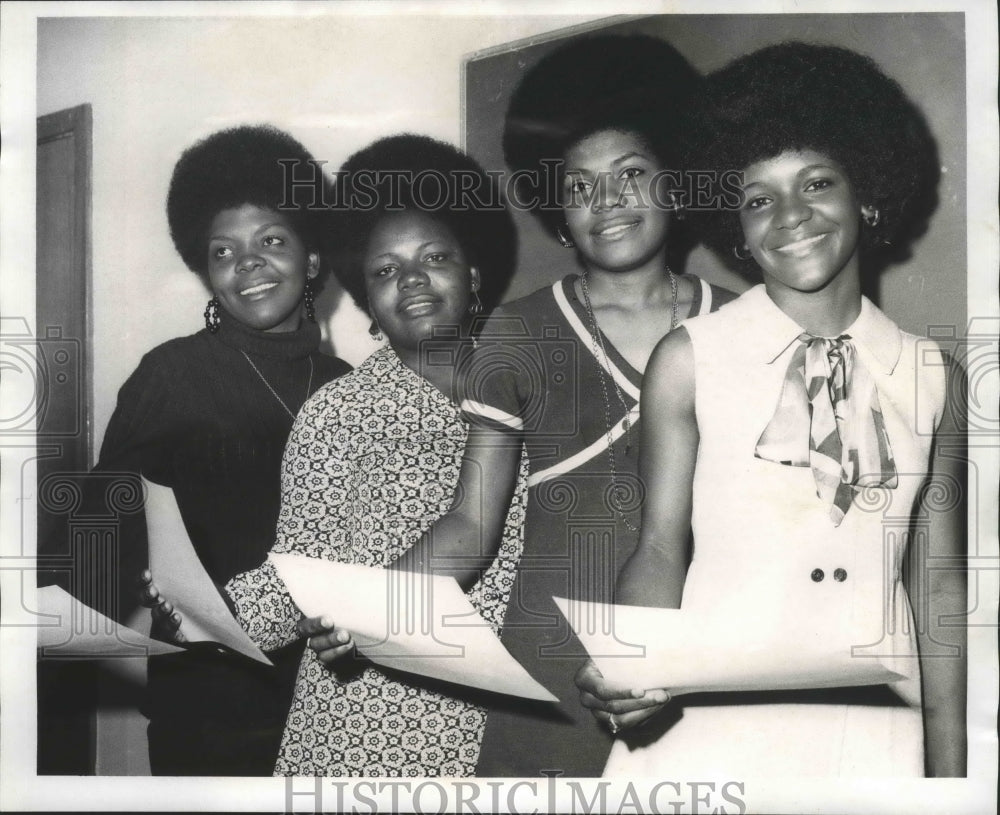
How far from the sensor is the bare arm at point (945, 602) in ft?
6.11

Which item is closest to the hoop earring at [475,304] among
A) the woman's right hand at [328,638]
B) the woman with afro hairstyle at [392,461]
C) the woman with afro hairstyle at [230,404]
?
the woman with afro hairstyle at [392,461]

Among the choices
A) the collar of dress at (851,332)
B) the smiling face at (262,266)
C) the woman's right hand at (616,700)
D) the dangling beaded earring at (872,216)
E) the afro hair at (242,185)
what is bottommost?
the woman's right hand at (616,700)

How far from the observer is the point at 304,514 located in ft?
6.01

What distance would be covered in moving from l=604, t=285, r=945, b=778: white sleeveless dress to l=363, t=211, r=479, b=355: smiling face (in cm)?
43

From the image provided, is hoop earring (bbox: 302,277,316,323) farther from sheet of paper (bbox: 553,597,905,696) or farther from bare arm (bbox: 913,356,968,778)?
bare arm (bbox: 913,356,968,778)

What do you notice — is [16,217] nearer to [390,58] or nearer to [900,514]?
[390,58]

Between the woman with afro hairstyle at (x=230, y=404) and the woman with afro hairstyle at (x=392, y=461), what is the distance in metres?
0.05

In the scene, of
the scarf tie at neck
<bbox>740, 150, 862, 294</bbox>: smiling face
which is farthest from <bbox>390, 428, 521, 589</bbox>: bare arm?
<bbox>740, 150, 862, 294</bbox>: smiling face

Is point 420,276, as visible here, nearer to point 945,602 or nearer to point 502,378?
point 502,378

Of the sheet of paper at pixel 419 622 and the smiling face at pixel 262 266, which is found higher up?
the smiling face at pixel 262 266

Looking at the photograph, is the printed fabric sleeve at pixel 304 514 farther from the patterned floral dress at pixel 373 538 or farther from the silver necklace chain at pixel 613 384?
the silver necklace chain at pixel 613 384

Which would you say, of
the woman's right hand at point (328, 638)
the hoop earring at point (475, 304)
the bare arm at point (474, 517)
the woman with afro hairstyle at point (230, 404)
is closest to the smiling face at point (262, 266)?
the woman with afro hairstyle at point (230, 404)

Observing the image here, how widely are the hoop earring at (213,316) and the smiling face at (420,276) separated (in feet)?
1.04

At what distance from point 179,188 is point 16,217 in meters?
0.33
